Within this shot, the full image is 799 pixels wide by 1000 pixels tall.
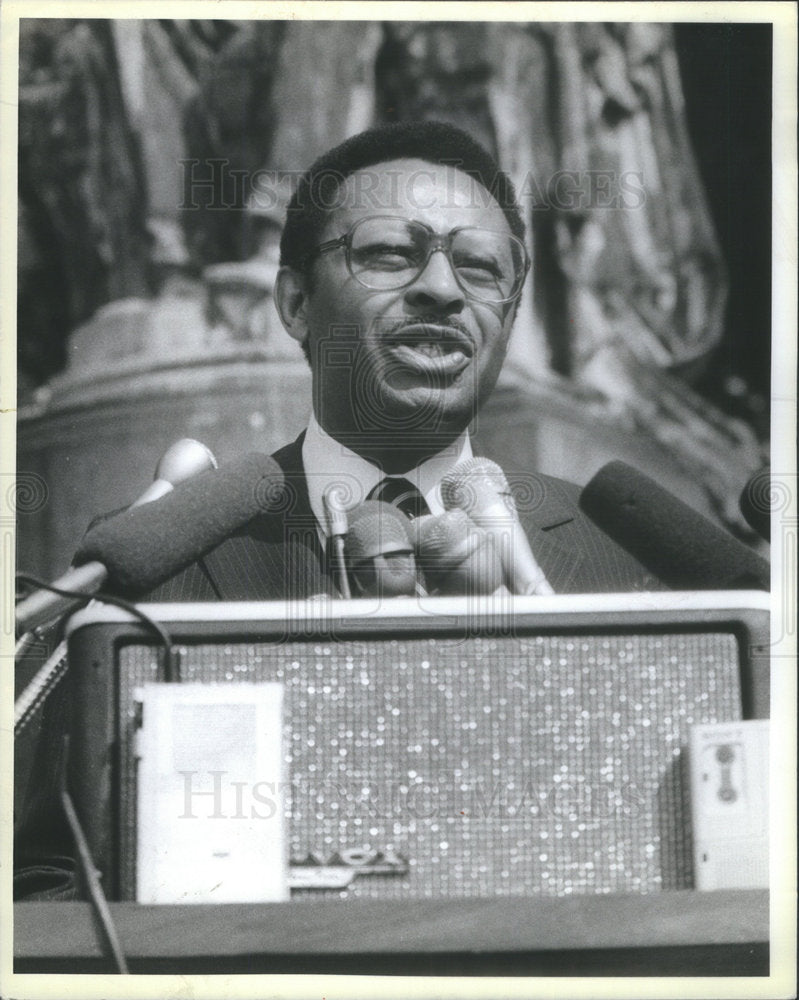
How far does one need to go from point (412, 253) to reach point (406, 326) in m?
0.09

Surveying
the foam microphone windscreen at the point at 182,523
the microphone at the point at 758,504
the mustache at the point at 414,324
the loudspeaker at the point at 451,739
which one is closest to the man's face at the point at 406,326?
the mustache at the point at 414,324

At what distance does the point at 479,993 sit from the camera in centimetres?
164

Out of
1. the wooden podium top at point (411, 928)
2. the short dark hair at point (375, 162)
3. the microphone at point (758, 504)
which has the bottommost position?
the wooden podium top at point (411, 928)

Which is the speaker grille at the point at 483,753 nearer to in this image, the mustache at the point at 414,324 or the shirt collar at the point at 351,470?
the shirt collar at the point at 351,470

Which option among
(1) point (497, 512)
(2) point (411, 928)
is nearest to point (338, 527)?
(1) point (497, 512)

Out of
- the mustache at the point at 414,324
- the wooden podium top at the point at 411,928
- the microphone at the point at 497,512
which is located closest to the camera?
the wooden podium top at the point at 411,928

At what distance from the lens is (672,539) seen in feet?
5.78

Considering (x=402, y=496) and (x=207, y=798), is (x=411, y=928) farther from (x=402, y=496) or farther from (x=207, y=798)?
(x=402, y=496)

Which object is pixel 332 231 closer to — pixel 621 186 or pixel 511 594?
pixel 621 186

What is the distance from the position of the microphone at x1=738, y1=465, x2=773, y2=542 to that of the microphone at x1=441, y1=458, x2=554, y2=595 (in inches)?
10.5

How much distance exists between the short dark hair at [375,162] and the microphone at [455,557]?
1.36ft

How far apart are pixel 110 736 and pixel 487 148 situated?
35.5 inches

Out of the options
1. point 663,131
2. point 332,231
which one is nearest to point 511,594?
point 332,231

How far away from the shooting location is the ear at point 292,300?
1979 mm
